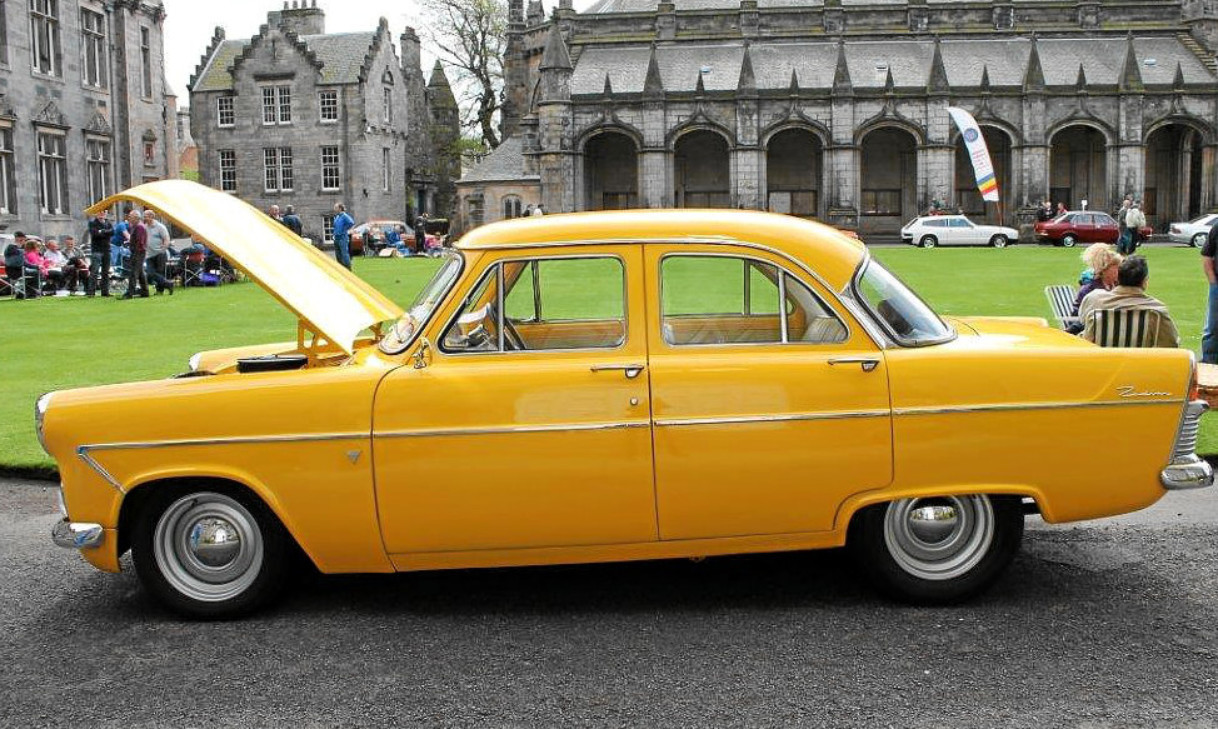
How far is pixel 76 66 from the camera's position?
35781 millimetres

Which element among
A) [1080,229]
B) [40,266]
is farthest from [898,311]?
[1080,229]

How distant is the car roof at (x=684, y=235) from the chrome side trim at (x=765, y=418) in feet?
1.85

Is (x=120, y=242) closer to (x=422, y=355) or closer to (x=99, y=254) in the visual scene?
(x=99, y=254)

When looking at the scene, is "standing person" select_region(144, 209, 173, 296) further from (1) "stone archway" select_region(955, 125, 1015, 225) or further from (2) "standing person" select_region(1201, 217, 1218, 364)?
(1) "stone archway" select_region(955, 125, 1015, 225)

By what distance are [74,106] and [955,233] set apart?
30.6 metres

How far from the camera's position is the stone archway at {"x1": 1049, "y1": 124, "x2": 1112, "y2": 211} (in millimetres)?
54688

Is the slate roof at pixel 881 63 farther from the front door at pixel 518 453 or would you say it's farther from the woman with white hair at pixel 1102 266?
the front door at pixel 518 453

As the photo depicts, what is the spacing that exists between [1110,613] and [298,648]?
339 cm

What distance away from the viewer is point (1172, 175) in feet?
180

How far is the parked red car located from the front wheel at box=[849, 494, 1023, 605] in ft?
134

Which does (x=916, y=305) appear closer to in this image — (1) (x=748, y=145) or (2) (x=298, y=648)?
(2) (x=298, y=648)

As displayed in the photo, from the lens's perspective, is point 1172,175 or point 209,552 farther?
point 1172,175

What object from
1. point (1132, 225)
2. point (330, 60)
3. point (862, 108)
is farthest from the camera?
point (330, 60)

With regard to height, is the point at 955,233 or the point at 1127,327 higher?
the point at 955,233
